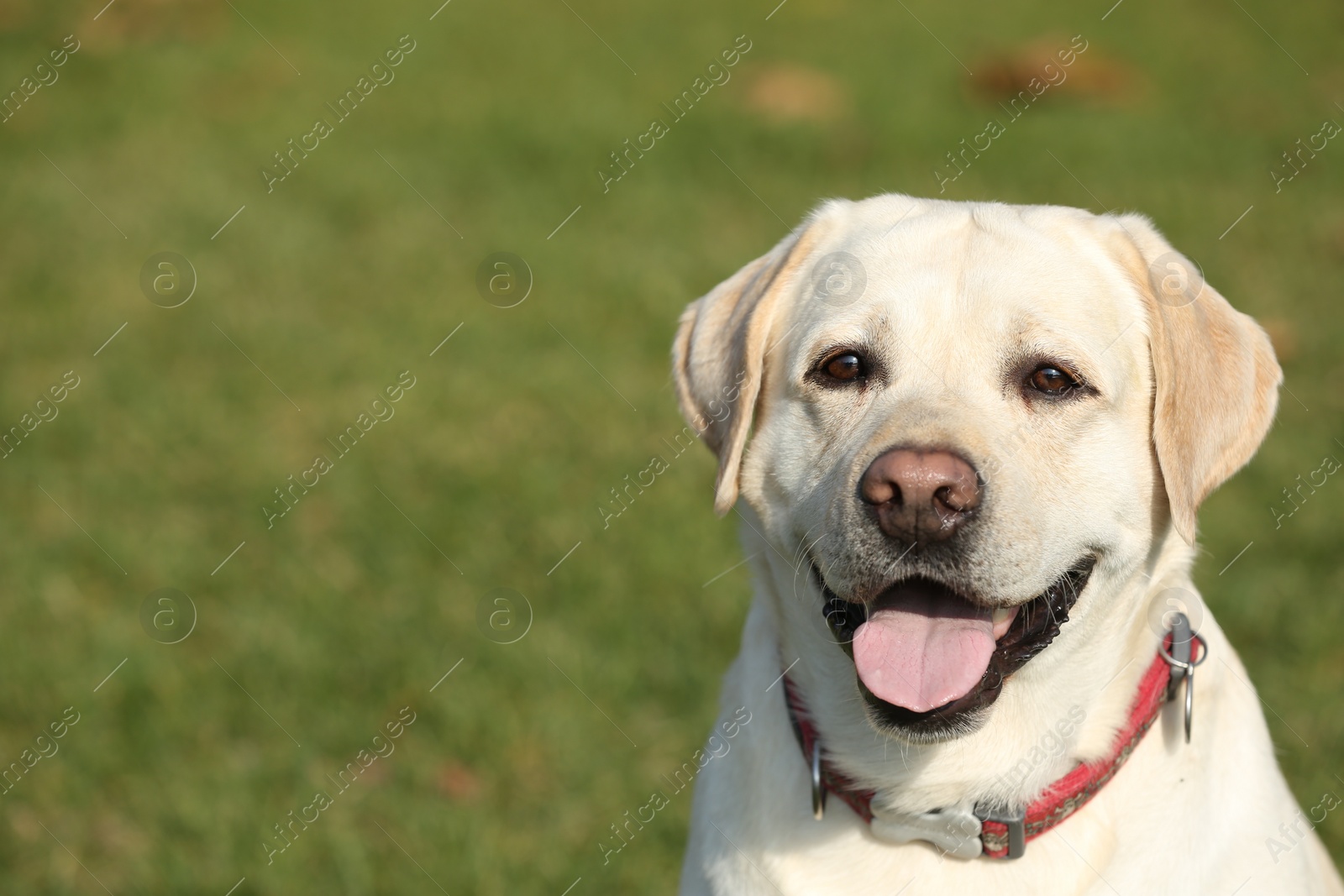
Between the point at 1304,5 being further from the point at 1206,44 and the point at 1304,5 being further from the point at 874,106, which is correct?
the point at 874,106

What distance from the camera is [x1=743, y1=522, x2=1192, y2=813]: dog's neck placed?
112 inches

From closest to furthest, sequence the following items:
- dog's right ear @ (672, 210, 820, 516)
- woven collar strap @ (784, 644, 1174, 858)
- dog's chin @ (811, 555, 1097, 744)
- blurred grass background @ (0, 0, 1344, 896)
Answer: dog's chin @ (811, 555, 1097, 744)
woven collar strap @ (784, 644, 1174, 858)
dog's right ear @ (672, 210, 820, 516)
blurred grass background @ (0, 0, 1344, 896)

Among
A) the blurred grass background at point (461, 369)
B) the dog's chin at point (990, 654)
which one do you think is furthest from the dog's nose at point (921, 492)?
the blurred grass background at point (461, 369)

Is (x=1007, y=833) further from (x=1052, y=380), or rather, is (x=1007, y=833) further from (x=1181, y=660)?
(x=1052, y=380)

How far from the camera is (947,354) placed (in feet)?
9.43

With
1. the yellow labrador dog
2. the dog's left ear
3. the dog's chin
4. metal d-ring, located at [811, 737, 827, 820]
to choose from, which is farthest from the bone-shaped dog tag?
the dog's left ear

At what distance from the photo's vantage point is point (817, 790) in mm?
2904

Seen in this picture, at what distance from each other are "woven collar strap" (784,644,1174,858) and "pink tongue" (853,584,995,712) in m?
0.35

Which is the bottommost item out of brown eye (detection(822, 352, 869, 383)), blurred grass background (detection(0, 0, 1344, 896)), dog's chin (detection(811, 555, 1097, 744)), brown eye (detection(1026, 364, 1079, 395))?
blurred grass background (detection(0, 0, 1344, 896))

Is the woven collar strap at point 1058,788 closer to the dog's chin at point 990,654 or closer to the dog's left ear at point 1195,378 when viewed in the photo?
the dog's chin at point 990,654

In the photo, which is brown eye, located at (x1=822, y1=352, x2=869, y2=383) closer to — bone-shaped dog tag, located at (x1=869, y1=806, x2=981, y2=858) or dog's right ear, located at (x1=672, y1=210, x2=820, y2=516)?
dog's right ear, located at (x1=672, y1=210, x2=820, y2=516)

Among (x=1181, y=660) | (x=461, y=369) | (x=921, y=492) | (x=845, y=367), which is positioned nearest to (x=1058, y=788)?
(x=1181, y=660)

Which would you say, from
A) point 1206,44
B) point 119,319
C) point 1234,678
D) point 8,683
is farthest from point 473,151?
point 1234,678

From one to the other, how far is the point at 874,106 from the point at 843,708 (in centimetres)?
775
